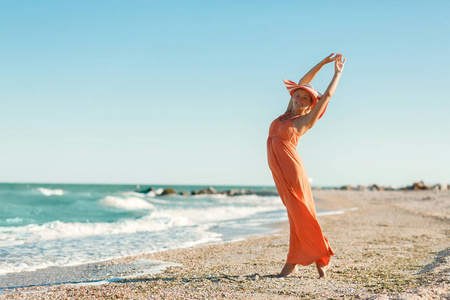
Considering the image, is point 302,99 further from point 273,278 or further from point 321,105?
point 273,278

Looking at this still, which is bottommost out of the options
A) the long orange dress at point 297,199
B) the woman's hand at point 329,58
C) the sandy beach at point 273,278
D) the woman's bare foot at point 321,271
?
the sandy beach at point 273,278

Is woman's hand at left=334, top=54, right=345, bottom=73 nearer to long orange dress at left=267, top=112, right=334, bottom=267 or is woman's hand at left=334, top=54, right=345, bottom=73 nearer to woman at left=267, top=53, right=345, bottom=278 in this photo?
woman at left=267, top=53, right=345, bottom=278

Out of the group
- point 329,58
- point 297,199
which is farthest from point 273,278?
point 329,58

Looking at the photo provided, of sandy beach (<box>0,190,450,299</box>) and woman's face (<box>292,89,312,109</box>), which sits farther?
woman's face (<box>292,89,312,109</box>)

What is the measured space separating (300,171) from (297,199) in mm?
353

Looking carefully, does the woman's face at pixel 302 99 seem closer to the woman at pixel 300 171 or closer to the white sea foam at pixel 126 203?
the woman at pixel 300 171

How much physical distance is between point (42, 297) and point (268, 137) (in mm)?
3308

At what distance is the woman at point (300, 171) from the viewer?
201 inches

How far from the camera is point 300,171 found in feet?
16.9

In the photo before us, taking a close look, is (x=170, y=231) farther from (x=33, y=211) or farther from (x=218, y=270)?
(x=33, y=211)

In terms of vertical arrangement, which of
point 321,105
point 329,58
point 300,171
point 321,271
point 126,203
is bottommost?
point 126,203

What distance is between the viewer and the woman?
5113mm

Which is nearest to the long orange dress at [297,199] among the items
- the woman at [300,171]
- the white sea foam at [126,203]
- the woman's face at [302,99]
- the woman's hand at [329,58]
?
the woman at [300,171]

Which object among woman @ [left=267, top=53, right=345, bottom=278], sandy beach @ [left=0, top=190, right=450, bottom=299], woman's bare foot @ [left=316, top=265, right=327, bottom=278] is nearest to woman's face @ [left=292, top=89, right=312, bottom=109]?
woman @ [left=267, top=53, right=345, bottom=278]
